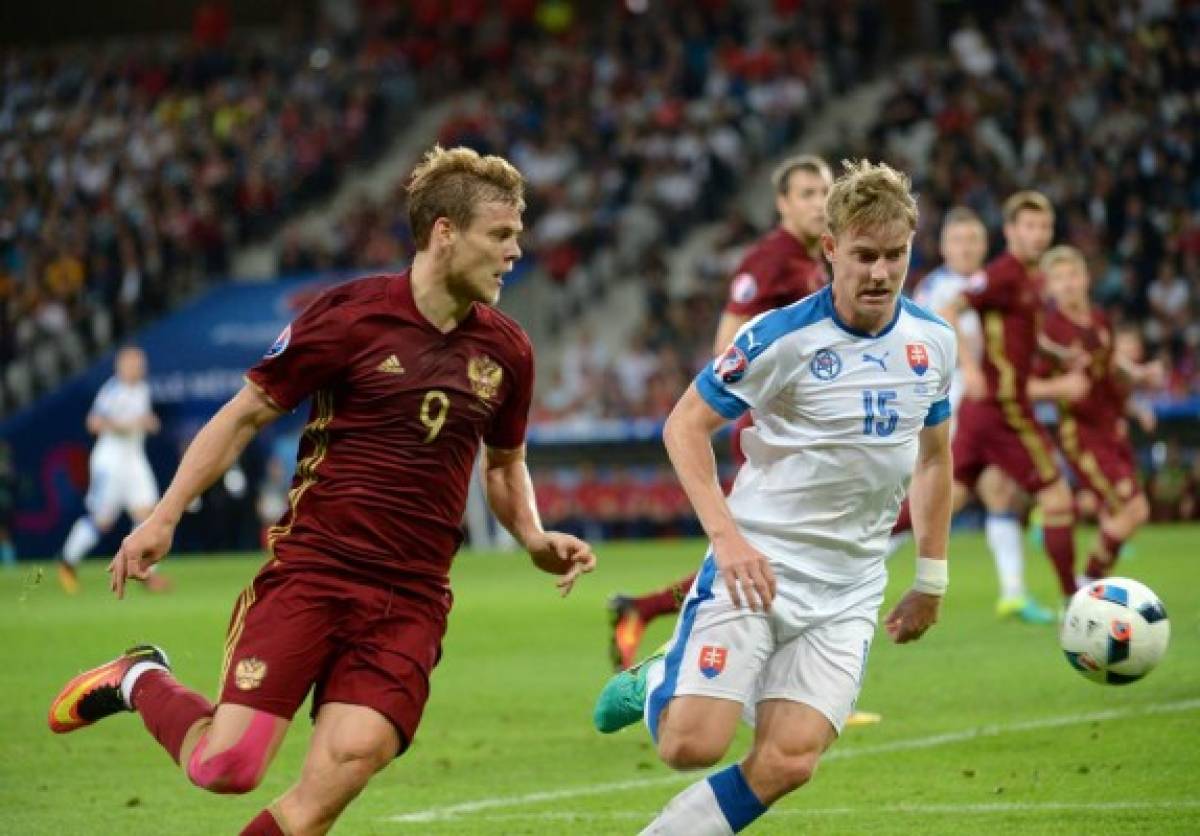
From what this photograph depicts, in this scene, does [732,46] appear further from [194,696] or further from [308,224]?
[194,696]

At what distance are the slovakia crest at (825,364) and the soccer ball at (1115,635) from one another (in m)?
2.48

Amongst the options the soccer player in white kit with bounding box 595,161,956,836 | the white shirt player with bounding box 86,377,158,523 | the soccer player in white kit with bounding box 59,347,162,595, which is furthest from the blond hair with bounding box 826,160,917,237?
the white shirt player with bounding box 86,377,158,523

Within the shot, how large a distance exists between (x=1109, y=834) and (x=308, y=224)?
30191 millimetres

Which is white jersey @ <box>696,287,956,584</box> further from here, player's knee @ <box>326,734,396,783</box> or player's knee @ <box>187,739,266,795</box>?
player's knee @ <box>187,739,266,795</box>

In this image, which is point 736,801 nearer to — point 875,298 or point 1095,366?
point 875,298

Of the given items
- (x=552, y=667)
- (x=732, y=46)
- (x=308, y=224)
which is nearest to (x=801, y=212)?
(x=552, y=667)

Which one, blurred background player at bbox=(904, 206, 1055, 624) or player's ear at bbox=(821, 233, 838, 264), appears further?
blurred background player at bbox=(904, 206, 1055, 624)

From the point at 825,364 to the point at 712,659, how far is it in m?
0.93

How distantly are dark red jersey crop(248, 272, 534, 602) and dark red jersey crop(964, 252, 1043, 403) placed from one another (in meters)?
7.54

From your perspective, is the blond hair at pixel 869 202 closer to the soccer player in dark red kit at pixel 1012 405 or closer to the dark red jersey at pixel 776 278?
the dark red jersey at pixel 776 278

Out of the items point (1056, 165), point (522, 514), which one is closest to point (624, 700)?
point (522, 514)

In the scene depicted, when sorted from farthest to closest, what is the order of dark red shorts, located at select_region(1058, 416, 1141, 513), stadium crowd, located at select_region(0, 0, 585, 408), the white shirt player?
stadium crowd, located at select_region(0, 0, 585, 408)
the white shirt player
dark red shorts, located at select_region(1058, 416, 1141, 513)

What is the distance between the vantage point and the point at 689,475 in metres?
6.19

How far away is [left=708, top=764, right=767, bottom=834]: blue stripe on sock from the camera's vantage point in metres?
6.00
